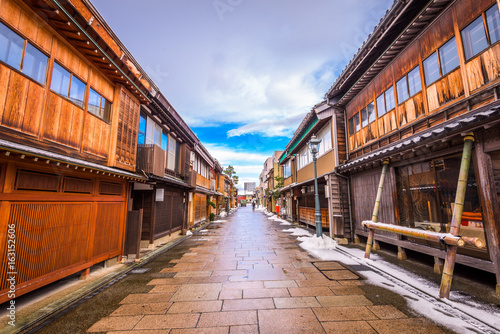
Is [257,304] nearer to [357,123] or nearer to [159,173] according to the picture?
[159,173]

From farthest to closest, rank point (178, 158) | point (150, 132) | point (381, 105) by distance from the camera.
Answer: point (178, 158) → point (150, 132) → point (381, 105)

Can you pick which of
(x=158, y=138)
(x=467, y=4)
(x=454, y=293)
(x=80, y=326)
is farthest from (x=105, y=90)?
(x=454, y=293)

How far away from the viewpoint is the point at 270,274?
6238 millimetres

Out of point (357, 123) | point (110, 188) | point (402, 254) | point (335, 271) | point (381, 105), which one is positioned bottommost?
point (335, 271)

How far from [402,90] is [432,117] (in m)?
1.89

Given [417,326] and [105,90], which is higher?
[105,90]

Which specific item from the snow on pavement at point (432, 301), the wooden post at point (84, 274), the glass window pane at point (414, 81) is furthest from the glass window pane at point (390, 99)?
the wooden post at point (84, 274)

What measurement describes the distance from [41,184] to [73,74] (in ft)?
10.5

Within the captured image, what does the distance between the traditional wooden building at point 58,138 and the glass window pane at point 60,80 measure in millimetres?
29

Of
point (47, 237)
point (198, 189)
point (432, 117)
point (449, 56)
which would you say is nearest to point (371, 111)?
point (432, 117)

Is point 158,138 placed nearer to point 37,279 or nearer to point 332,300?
→ point 37,279

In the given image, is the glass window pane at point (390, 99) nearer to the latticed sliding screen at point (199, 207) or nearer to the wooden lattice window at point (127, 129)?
the wooden lattice window at point (127, 129)

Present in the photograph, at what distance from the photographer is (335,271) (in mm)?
6441

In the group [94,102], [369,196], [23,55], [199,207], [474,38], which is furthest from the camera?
[199,207]
